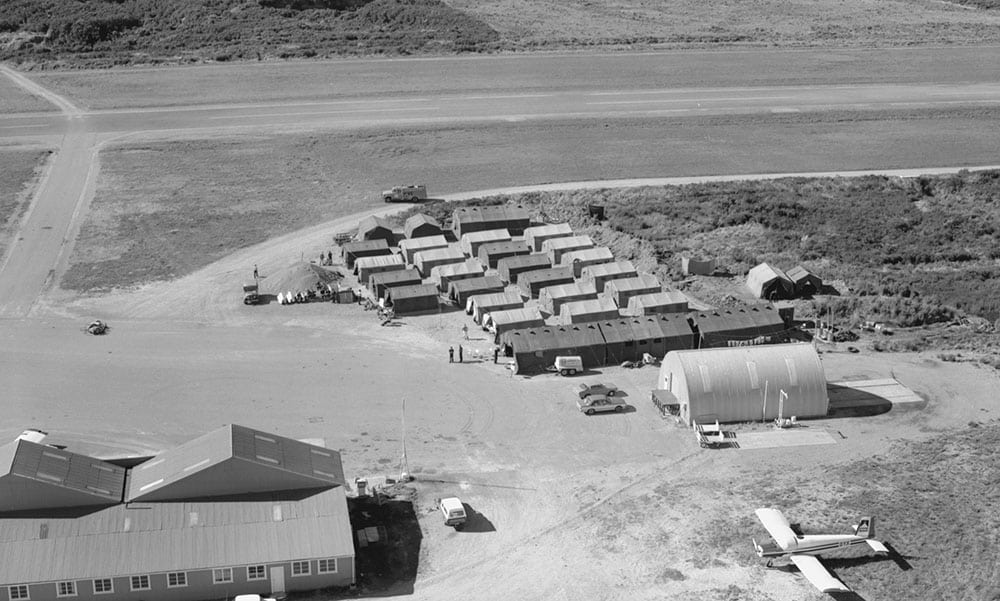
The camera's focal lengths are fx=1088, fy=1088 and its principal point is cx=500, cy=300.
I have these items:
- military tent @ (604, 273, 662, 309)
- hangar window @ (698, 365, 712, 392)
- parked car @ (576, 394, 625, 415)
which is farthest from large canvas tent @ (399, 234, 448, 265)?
hangar window @ (698, 365, 712, 392)

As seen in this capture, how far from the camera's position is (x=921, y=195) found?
10019 cm

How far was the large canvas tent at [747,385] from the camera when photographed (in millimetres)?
59156

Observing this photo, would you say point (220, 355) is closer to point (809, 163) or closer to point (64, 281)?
point (64, 281)

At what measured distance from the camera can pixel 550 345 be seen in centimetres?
6594

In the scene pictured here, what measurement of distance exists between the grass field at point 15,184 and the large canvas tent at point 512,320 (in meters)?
40.3

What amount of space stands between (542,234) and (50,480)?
48799 mm

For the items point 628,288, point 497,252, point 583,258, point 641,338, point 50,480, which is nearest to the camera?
point 50,480

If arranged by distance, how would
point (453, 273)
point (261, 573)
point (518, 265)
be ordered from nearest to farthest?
point (261, 573), point (453, 273), point (518, 265)

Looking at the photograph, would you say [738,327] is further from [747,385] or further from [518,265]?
[518,265]

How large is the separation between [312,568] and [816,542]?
2138 centimetres

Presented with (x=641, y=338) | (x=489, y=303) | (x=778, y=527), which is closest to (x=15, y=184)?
(x=489, y=303)

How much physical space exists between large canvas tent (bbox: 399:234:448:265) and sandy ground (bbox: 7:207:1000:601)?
1023cm

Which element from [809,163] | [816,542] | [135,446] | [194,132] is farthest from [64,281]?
[809,163]

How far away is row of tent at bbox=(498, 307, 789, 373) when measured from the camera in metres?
65.9
